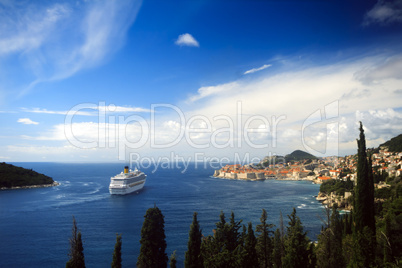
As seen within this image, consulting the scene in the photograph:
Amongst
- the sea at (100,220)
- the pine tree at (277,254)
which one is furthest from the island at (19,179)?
the pine tree at (277,254)

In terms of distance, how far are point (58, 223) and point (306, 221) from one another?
30.6m

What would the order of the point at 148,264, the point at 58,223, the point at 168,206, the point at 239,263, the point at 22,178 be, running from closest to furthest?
the point at 239,263, the point at 148,264, the point at 58,223, the point at 168,206, the point at 22,178

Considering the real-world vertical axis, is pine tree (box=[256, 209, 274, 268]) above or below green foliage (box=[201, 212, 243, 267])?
below

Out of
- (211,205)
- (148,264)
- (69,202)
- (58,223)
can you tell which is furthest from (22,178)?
(148,264)

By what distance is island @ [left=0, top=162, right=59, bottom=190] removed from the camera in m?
59.9

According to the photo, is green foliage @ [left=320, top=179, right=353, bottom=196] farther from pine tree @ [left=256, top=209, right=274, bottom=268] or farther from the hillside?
the hillside

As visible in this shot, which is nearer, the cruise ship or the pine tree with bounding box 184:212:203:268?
the pine tree with bounding box 184:212:203:268

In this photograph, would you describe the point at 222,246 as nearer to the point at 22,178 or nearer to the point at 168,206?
the point at 168,206

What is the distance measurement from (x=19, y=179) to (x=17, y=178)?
0.53 metres

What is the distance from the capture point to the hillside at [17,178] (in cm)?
6018

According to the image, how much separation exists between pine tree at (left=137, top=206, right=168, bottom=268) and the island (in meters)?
61.7

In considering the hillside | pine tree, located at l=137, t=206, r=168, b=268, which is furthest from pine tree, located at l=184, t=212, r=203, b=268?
the hillside

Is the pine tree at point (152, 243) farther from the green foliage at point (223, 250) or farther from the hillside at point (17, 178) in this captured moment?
the hillside at point (17, 178)

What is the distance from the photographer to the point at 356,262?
11.2m
